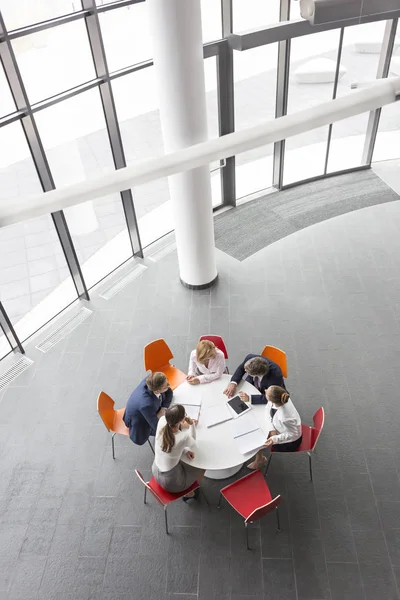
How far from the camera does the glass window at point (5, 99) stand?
218 inches

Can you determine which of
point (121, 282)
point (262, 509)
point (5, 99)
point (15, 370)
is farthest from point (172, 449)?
point (5, 99)

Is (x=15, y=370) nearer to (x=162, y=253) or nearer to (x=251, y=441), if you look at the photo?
(x=162, y=253)

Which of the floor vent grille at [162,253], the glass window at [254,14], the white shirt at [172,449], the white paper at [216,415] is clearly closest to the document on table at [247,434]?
the white paper at [216,415]

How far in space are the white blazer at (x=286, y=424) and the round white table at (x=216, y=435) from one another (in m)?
0.14

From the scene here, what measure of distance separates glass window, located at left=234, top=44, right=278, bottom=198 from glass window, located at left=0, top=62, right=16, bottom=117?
11.4 ft

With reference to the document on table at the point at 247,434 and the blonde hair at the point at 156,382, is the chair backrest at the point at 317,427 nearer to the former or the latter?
the document on table at the point at 247,434

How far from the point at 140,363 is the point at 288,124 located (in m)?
4.00

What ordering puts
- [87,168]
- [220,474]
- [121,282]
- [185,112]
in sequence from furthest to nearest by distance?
[121,282]
[87,168]
[185,112]
[220,474]

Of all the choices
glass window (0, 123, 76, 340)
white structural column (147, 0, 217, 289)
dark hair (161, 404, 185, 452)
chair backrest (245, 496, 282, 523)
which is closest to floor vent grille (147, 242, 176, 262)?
white structural column (147, 0, 217, 289)

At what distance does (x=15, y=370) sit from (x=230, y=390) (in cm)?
322

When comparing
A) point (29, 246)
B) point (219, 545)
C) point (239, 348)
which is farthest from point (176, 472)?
point (29, 246)

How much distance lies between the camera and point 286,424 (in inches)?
181

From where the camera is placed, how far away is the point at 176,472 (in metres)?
4.53

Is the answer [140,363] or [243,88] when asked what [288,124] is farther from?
[243,88]
